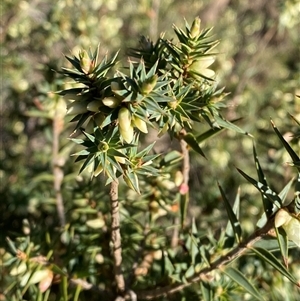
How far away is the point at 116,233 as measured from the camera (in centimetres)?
95

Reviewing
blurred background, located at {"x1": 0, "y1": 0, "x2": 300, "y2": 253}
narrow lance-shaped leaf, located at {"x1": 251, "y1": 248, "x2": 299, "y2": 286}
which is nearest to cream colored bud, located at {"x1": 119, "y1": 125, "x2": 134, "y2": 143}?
narrow lance-shaped leaf, located at {"x1": 251, "y1": 248, "x2": 299, "y2": 286}

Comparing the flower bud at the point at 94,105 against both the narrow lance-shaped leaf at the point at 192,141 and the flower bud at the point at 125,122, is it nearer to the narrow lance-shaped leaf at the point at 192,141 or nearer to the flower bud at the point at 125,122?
the flower bud at the point at 125,122

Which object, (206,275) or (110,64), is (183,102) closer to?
(110,64)

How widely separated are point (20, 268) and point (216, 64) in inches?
70.5

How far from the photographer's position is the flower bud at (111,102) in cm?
71

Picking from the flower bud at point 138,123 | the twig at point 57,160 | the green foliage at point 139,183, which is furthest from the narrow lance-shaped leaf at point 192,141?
the twig at point 57,160

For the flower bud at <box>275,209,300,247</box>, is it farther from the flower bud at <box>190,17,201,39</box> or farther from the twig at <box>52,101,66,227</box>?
the twig at <box>52,101,66,227</box>

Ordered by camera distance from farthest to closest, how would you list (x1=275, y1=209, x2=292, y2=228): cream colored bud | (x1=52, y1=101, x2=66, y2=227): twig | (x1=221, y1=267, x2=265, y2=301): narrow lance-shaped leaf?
(x1=52, y1=101, x2=66, y2=227): twig → (x1=221, y1=267, x2=265, y2=301): narrow lance-shaped leaf → (x1=275, y1=209, x2=292, y2=228): cream colored bud

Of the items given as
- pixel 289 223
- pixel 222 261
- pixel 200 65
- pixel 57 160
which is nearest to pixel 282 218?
pixel 289 223

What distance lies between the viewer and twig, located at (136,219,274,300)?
2.91 feet

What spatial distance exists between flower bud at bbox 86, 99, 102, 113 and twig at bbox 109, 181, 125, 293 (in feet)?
0.45

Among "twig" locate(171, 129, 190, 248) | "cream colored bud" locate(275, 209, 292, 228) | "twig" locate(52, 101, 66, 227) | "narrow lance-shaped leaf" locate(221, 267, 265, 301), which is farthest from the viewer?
"twig" locate(52, 101, 66, 227)

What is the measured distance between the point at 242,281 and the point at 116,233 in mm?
280

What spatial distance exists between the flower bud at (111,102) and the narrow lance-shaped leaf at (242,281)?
0.47 metres
